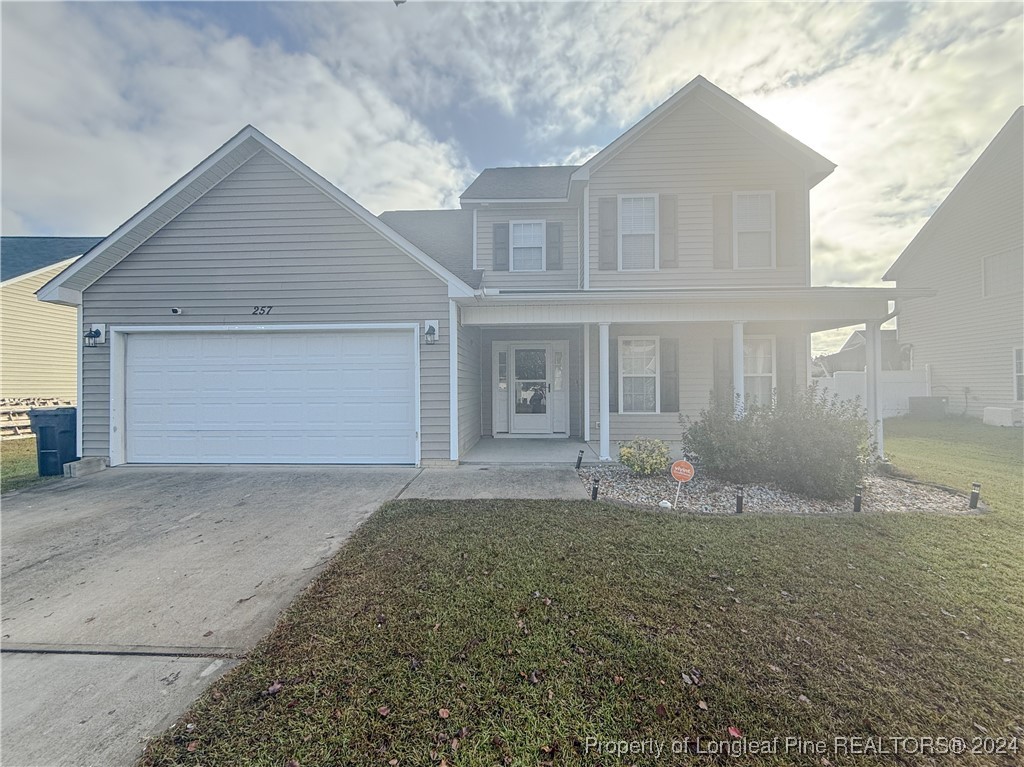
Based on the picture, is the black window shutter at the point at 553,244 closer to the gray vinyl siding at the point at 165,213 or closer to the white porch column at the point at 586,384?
the white porch column at the point at 586,384

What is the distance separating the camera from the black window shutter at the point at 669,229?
8570 millimetres

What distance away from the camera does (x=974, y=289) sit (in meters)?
13.4

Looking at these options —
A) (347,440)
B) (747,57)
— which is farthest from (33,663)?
(747,57)

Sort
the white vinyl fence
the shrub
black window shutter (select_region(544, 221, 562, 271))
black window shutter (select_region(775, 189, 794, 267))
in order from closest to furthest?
1. the shrub
2. black window shutter (select_region(775, 189, 794, 267))
3. black window shutter (select_region(544, 221, 562, 271))
4. the white vinyl fence

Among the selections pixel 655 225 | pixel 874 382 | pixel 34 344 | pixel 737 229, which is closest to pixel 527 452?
pixel 655 225

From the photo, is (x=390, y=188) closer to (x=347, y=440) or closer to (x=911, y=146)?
(x=347, y=440)

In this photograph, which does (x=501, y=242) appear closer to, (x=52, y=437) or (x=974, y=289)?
(x=52, y=437)

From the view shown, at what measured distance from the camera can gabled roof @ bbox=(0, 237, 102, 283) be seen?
13.1 m

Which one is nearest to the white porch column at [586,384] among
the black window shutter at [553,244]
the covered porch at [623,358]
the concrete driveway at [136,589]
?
the covered porch at [623,358]

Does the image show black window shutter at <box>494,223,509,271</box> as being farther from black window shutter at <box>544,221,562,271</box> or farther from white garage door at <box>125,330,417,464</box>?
white garage door at <box>125,330,417,464</box>

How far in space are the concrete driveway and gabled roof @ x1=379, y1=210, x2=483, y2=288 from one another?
571 centimetres

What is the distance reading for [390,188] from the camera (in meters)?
12.3

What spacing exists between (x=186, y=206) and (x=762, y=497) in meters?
10.2

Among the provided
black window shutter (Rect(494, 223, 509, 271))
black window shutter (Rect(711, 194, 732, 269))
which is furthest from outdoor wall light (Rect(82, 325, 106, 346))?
black window shutter (Rect(711, 194, 732, 269))
